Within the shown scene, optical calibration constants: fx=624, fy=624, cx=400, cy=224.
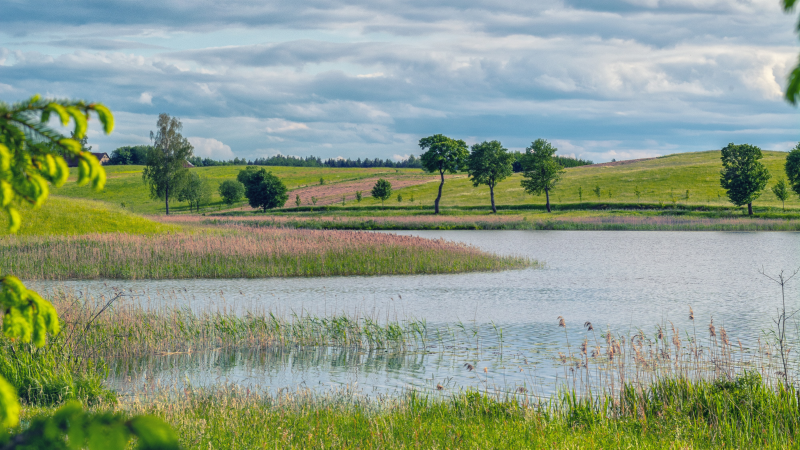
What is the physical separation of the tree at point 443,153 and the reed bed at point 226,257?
5908 cm

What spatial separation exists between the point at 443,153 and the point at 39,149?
88.1m

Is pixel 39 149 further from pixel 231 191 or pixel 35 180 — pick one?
pixel 231 191

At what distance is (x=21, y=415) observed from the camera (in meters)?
7.21

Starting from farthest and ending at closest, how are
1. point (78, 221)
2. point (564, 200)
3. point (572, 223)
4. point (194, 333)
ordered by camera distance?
point (564, 200) < point (572, 223) < point (78, 221) < point (194, 333)

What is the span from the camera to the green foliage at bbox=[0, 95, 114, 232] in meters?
2.74

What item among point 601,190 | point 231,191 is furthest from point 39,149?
point 231,191

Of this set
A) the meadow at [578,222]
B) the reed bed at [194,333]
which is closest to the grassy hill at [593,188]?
the meadow at [578,222]

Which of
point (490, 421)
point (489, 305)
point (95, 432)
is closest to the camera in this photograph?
point (95, 432)

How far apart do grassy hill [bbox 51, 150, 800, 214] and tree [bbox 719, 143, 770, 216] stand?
6697 mm

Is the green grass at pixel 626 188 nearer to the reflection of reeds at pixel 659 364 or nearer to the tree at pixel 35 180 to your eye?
the reflection of reeds at pixel 659 364

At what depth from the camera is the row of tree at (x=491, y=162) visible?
8262cm

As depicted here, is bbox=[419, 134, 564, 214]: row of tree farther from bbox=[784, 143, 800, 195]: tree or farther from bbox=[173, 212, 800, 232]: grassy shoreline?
bbox=[784, 143, 800, 195]: tree

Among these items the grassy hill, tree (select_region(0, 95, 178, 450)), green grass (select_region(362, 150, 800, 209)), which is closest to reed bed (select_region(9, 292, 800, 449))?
tree (select_region(0, 95, 178, 450))

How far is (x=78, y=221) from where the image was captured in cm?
3681
